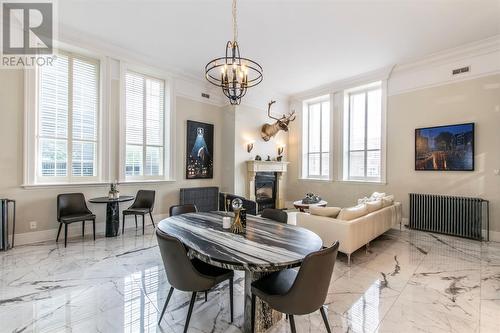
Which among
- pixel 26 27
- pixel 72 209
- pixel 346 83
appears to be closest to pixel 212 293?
pixel 72 209

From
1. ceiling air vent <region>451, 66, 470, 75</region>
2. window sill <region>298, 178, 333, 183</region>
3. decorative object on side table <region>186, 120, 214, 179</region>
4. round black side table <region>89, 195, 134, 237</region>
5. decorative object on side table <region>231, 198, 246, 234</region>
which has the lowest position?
round black side table <region>89, 195, 134, 237</region>

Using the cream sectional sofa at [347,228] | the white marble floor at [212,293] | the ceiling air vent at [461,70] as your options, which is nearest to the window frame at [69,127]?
the white marble floor at [212,293]

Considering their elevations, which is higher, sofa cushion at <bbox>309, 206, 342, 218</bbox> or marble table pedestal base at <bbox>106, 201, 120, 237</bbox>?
sofa cushion at <bbox>309, 206, 342, 218</bbox>

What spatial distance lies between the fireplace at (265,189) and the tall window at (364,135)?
2189 millimetres

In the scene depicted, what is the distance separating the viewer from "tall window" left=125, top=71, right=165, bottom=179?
4.97m

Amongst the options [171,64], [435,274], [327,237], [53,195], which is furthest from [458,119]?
[53,195]

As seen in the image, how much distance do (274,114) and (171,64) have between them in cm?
347

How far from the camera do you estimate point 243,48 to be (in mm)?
4543

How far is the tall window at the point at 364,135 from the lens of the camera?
582 cm

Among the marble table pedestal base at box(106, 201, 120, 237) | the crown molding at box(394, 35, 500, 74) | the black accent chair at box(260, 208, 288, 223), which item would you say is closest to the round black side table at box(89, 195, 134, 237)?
the marble table pedestal base at box(106, 201, 120, 237)

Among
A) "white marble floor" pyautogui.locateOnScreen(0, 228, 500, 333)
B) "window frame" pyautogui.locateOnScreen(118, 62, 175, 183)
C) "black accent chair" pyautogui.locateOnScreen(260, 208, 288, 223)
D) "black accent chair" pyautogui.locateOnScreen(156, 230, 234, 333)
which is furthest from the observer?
"window frame" pyautogui.locateOnScreen(118, 62, 175, 183)

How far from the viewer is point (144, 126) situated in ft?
17.1

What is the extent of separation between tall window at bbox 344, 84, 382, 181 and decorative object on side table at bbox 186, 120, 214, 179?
3751 mm

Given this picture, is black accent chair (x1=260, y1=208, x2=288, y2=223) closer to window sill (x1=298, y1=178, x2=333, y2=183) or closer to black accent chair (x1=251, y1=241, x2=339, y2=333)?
black accent chair (x1=251, y1=241, x2=339, y2=333)
